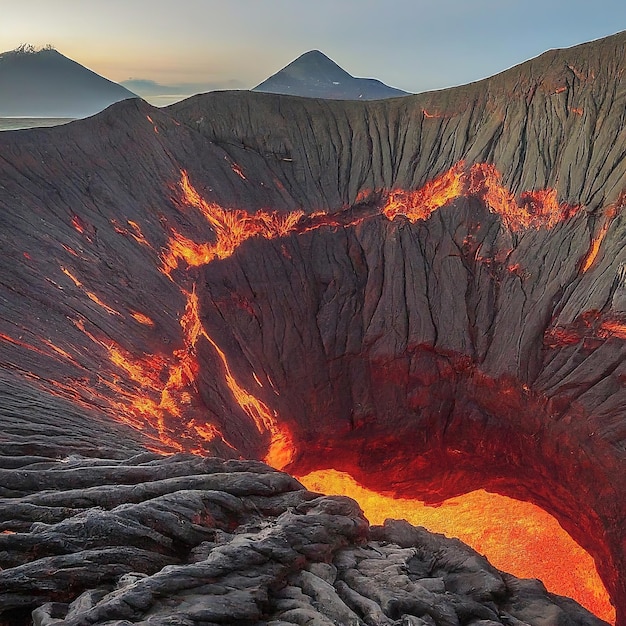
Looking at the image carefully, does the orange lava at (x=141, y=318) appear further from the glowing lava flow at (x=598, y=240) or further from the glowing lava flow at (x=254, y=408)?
the glowing lava flow at (x=598, y=240)

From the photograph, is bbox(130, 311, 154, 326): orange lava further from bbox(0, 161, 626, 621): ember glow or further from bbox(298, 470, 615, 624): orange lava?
bbox(298, 470, 615, 624): orange lava

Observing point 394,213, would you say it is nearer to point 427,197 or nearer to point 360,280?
point 427,197

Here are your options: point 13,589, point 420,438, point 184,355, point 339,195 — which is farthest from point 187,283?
point 13,589

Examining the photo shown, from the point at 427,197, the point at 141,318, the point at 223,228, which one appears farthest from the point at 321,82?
the point at 141,318

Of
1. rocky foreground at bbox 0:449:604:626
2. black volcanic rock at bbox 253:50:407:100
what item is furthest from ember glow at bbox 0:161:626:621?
black volcanic rock at bbox 253:50:407:100

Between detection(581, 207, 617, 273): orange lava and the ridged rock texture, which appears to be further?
detection(581, 207, 617, 273): orange lava
